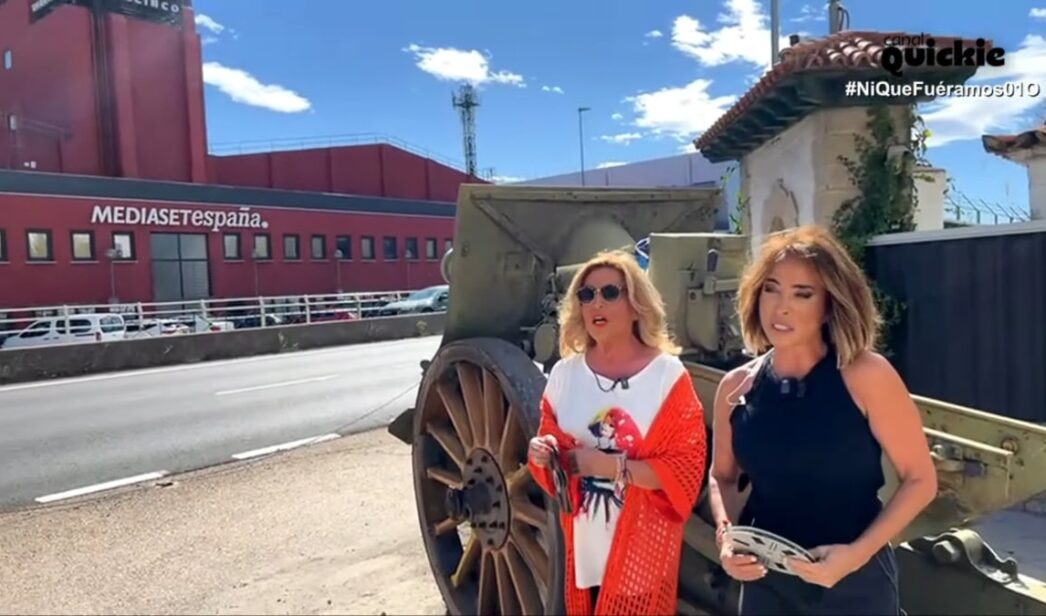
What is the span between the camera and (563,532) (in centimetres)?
256

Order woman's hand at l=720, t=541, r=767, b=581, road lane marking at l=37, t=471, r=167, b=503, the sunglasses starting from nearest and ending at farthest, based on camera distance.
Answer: woman's hand at l=720, t=541, r=767, b=581, the sunglasses, road lane marking at l=37, t=471, r=167, b=503

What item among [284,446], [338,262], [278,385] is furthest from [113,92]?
[284,446]

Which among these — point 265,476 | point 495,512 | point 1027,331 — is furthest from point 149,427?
point 1027,331

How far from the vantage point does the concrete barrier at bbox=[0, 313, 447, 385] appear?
14773 mm

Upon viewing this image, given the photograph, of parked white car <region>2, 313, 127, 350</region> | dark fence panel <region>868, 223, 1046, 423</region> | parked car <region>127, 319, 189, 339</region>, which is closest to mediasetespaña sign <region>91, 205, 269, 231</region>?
parked car <region>127, 319, 189, 339</region>

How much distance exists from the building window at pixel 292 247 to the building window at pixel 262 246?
0.84 meters

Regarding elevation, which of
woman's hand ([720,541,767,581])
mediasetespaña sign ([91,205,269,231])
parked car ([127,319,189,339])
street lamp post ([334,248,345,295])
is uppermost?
Answer: mediasetespaña sign ([91,205,269,231])

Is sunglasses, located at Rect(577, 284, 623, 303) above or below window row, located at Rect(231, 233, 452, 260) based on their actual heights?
below

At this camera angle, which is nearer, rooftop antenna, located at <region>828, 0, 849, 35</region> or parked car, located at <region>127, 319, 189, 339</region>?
rooftop antenna, located at <region>828, 0, 849, 35</region>

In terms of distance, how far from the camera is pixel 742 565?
1.93 meters

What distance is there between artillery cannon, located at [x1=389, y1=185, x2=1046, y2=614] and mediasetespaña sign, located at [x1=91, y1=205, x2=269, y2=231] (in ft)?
97.0

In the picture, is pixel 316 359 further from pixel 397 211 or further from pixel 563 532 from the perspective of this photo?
pixel 397 211

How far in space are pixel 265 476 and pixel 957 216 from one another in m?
7.81

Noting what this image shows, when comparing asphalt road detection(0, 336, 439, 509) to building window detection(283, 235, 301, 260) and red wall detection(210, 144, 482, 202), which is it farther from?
red wall detection(210, 144, 482, 202)
